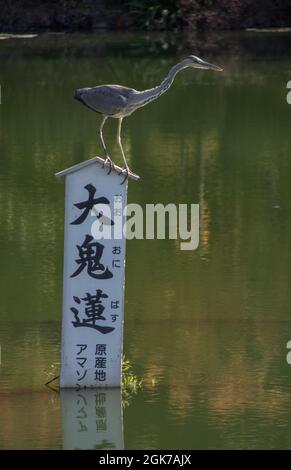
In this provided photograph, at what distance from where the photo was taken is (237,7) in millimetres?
27188

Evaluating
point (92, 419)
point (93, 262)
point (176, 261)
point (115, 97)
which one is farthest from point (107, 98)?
point (176, 261)

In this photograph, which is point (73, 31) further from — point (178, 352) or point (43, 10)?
point (178, 352)

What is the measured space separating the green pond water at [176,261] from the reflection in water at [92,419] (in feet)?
0.06

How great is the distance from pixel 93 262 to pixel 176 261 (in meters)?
3.29

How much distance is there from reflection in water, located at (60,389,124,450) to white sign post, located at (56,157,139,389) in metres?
0.24

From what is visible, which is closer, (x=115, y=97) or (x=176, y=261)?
(x=115, y=97)

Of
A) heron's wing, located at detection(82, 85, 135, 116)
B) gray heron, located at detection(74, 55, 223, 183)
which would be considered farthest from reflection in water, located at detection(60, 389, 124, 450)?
heron's wing, located at detection(82, 85, 135, 116)

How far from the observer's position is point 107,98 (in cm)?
707

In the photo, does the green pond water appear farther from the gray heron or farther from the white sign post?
the gray heron

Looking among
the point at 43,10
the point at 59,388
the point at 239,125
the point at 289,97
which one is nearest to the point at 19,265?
the point at 59,388

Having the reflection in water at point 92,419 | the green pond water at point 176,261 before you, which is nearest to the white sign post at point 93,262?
the reflection in water at point 92,419

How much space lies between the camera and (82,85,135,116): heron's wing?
23.2 feet

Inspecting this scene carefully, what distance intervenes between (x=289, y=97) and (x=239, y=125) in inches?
63.3

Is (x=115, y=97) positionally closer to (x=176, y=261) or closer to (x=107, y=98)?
(x=107, y=98)
